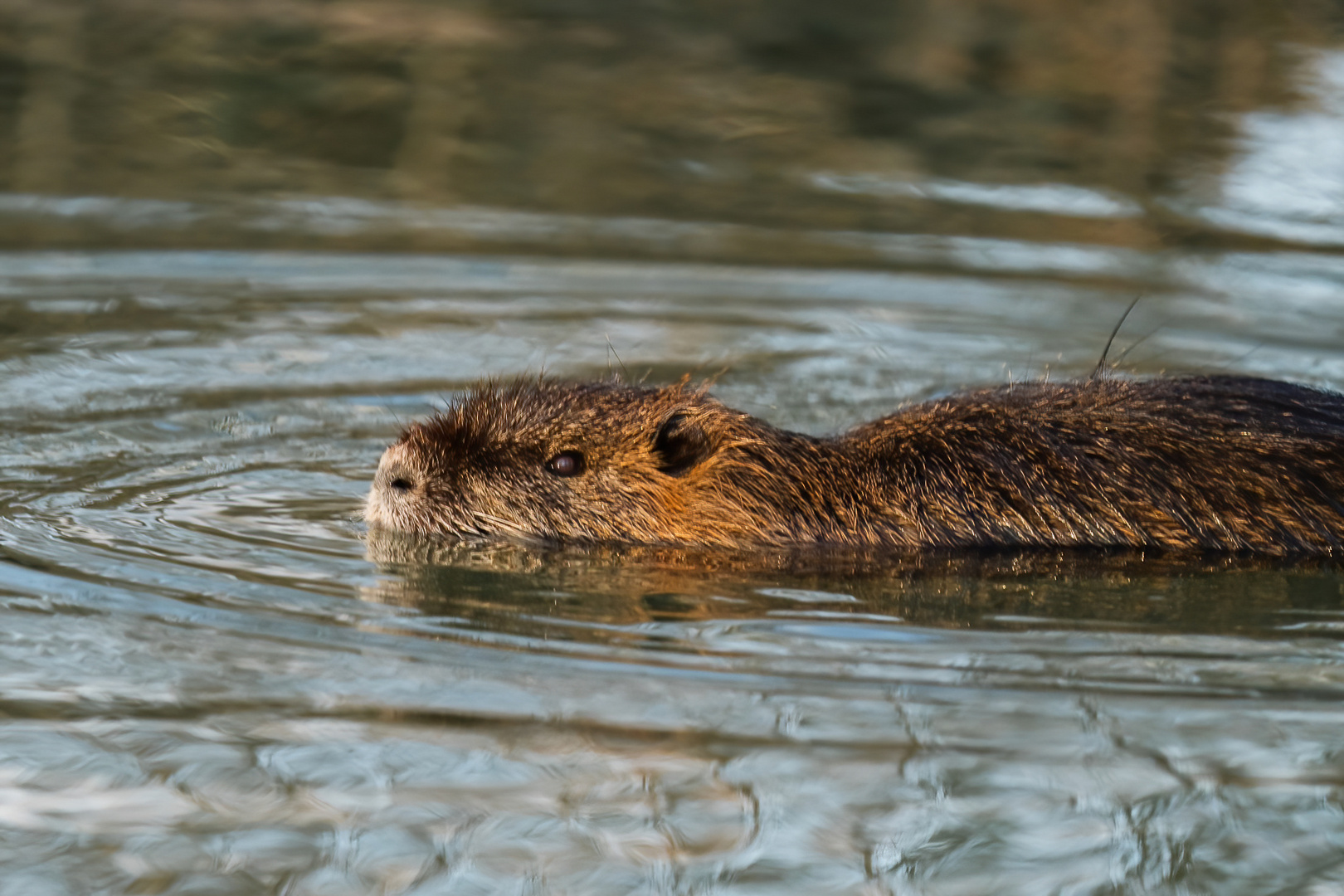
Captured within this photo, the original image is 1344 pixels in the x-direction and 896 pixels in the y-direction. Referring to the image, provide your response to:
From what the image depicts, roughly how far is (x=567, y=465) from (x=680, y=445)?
293 millimetres

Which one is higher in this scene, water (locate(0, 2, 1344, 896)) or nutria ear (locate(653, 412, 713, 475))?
nutria ear (locate(653, 412, 713, 475))

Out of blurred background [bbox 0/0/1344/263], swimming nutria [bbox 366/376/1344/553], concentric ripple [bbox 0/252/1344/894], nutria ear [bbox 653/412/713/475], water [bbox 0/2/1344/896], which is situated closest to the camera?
concentric ripple [bbox 0/252/1344/894]

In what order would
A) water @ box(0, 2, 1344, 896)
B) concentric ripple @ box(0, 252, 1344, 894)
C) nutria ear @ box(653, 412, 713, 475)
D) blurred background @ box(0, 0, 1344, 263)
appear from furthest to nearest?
blurred background @ box(0, 0, 1344, 263)
nutria ear @ box(653, 412, 713, 475)
water @ box(0, 2, 1344, 896)
concentric ripple @ box(0, 252, 1344, 894)

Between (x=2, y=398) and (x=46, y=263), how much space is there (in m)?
1.84

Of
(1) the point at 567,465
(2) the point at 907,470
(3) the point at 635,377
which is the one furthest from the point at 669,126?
(2) the point at 907,470

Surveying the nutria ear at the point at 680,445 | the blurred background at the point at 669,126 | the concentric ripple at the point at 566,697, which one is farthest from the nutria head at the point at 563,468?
the blurred background at the point at 669,126

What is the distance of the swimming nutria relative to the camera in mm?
4434

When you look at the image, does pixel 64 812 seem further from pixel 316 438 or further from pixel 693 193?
pixel 693 193

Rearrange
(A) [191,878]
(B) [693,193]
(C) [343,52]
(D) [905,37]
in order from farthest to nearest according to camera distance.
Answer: (D) [905,37] < (C) [343,52] < (B) [693,193] < (A) [191,878]

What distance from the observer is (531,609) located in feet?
13.6

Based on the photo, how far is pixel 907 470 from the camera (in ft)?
15.1

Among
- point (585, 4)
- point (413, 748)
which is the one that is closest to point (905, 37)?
point (585, 4)

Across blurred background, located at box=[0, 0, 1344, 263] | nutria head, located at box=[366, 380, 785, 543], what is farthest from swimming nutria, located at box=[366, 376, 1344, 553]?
blurred background, located at box=[0, 0, 1344, 263]

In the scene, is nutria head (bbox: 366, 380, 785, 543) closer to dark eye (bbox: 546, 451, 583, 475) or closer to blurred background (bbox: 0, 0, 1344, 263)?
dark eye (bbox: 546, 451, 583, 475)
